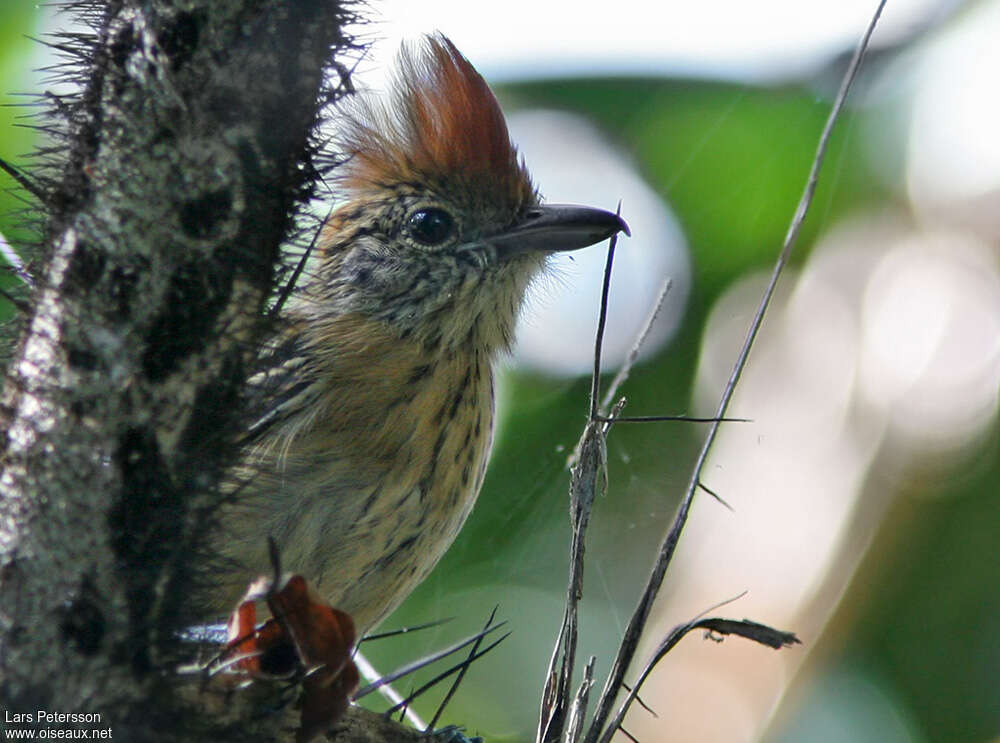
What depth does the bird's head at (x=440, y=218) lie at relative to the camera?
377cm

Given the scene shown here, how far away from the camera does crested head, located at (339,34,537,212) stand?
378 cm

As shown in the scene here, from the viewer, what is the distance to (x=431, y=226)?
3.90 m

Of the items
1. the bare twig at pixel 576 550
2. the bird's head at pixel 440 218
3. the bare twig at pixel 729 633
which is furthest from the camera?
the bird's head at pixel 440 218

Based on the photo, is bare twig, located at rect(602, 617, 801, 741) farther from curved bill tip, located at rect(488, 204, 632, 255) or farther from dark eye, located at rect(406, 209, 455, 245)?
dark eye, located at rect(406, 209, 455, 245)

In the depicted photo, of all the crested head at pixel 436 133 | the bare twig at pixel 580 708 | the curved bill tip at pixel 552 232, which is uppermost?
the crested head at pixel 436 133

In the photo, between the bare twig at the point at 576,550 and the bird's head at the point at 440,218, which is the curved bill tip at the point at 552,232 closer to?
the bird's head at the point at 440,218

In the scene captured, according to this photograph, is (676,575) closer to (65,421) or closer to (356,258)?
(356,258)

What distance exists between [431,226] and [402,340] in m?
0.48

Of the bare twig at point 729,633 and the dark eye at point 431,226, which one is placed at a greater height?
the dark eye at point 431,226

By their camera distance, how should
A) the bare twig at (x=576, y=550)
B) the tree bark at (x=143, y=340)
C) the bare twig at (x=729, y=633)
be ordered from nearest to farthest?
the tree bark at (x=143, y=340) → the bare twig at (x=729, y=633) → the bare twig at (x=576, y=550)

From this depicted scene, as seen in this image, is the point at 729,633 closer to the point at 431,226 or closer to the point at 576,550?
the point at 576,550

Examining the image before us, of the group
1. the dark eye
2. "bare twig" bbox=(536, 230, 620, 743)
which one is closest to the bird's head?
the dark eye

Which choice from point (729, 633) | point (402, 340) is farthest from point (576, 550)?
point (402, 340)

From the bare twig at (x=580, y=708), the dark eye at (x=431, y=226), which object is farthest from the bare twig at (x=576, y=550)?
the dark eye at (x=431, y=226)
